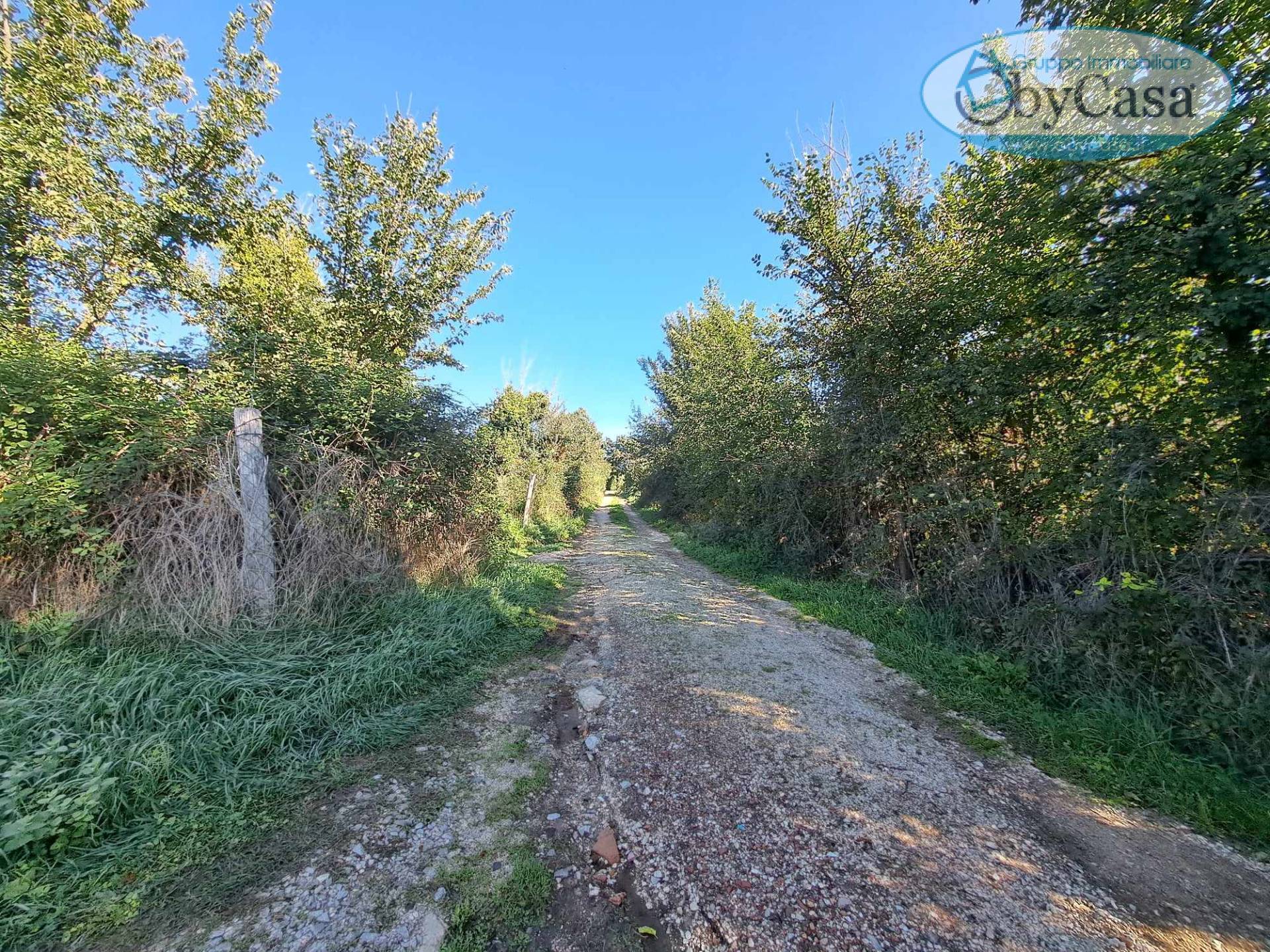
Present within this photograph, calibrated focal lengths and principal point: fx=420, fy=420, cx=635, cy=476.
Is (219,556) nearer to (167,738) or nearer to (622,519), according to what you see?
(167,738)

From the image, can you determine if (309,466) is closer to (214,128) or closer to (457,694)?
(457,694)

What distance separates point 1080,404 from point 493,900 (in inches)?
230

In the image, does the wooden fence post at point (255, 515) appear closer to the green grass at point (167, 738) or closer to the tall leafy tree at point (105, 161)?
the green grass at point (167, 738)

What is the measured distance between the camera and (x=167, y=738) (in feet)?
7.98

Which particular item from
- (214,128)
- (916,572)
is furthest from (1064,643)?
(214,128)

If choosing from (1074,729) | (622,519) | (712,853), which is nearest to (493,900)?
(712,853)

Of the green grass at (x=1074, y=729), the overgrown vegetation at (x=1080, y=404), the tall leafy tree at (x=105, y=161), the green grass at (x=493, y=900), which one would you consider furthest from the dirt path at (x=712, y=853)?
the tall leafy tree at (x=105, y=161)

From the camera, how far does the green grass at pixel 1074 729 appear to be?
232 centimetres

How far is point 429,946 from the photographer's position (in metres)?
1.60

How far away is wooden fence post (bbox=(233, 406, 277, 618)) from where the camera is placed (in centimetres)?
366

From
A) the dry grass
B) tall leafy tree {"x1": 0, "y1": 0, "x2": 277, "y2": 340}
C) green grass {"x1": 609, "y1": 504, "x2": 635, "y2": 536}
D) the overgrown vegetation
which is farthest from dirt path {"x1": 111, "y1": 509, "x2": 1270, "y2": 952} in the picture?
green grass {"x1": 609, "y1": 504, "x2": 635, "y2": 536}

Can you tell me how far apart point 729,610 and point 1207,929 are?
4447mm

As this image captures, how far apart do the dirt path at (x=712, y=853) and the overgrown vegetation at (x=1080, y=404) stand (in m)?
0.83

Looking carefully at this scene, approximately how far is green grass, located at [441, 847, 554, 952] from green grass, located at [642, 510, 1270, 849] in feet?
9.88
